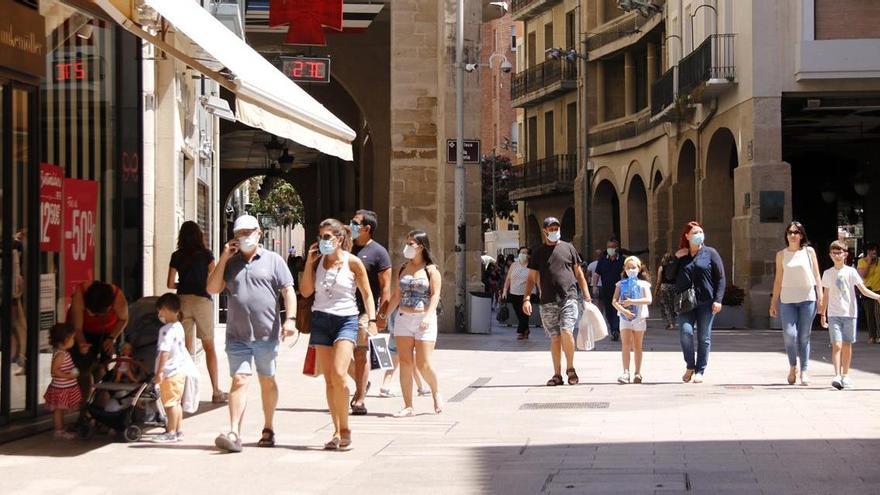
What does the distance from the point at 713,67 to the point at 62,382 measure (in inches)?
886

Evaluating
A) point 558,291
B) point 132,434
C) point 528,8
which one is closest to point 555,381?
point 558,291

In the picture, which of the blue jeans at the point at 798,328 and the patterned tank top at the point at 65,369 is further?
the blue jeans at the point at 798,328

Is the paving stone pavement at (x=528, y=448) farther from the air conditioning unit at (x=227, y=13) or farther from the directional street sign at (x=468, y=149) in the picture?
the directional street sign at (x=468, y=149)

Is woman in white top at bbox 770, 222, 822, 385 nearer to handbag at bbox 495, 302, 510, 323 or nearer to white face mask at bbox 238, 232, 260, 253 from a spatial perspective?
white face mask at bbox 238, 232, 260, 253

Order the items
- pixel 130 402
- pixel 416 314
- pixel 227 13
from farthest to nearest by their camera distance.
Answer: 1. pixel 227 13
2. pixel 416 314
3. pixel 130 402

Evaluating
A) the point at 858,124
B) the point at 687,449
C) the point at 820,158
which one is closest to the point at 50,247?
the point at 687,449

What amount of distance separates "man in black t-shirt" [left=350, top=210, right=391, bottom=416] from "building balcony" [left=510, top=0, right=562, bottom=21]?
147 feet

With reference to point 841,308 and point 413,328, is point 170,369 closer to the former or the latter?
point 413,328

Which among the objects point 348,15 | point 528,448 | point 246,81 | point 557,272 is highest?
point 348,15

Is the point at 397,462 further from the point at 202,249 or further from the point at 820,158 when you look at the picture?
the point at 820,158

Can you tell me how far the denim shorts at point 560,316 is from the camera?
16.2m

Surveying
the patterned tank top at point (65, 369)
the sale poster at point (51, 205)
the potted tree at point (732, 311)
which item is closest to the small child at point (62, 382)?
the patterned tank top at point (65, 369)

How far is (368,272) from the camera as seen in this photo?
46.4ft

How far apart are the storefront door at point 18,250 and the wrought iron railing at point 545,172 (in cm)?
4463
